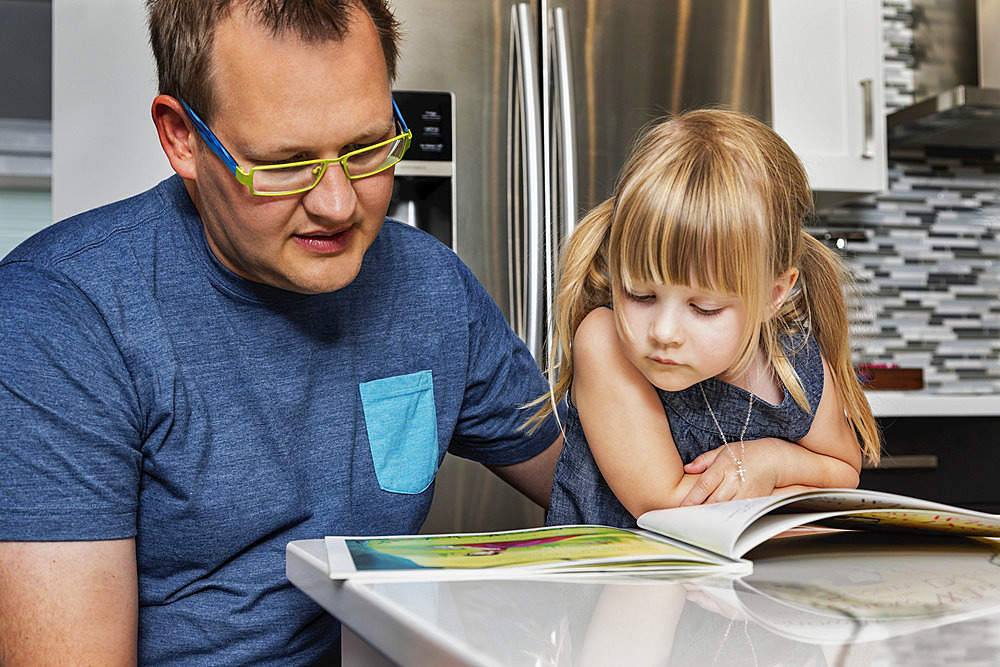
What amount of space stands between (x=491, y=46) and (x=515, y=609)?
1.82m

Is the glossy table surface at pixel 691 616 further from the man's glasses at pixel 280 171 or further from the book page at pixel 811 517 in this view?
the man's glasses at pixel 280 171

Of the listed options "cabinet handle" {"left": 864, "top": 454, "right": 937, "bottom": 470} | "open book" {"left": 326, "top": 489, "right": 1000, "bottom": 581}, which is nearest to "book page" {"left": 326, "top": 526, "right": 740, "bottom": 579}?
"open book" {"left": 326, "top": 489, "right": 1000, "bottom": 581}

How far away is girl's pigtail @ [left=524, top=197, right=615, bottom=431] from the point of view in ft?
3.59

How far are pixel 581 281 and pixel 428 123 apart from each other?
1.04 metres

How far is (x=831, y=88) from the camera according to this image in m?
2.54

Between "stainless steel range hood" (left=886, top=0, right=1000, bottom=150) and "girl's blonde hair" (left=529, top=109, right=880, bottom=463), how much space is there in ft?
6.38

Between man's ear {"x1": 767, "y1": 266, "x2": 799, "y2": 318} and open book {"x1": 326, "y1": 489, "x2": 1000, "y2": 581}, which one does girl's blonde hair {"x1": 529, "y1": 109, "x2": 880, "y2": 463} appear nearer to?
man's ear {"x1": 767, "y1": 266, "x2": 799, "y2": 318}

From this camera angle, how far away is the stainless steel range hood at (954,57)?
2.85 metres

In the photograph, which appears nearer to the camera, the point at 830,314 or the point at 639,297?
the point at 639,297

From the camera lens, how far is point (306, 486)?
979 millimetres

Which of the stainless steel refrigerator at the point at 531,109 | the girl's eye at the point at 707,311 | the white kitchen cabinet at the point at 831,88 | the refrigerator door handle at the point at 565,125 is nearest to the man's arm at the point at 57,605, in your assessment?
the girl's eye at the point at 707,311

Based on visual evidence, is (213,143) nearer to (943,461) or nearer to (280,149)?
(280,149)

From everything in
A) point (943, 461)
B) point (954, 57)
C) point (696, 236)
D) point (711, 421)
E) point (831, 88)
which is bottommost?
point (943, 461)

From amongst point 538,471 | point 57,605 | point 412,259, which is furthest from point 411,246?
point 57,605
